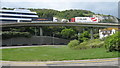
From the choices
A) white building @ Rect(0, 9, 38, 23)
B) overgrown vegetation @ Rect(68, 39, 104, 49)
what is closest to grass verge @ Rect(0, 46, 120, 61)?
overgrown vegetation @ Rect(68, 39, 104, 49)

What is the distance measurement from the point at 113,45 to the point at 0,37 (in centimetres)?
4512

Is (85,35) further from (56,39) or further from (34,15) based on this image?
(34,15)

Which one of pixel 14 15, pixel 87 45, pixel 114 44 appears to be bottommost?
pixel 87 45

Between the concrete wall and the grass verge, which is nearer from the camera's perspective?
the grass verge

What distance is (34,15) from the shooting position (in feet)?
367

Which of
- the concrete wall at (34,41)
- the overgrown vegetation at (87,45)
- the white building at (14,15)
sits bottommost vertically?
the concrete wall at (34,41)

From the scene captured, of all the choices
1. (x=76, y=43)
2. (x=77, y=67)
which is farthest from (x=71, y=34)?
(x=77, y=67)

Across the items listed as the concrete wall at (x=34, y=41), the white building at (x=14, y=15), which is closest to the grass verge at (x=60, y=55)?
the concrete wall at (x=34, y=41)

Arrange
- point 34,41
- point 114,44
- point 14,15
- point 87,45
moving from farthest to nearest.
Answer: point 14,15 → point 34,41 → point 87,45 → point 114,44

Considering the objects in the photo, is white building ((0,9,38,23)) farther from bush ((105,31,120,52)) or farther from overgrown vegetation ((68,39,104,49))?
bush ((105,31,120,52))

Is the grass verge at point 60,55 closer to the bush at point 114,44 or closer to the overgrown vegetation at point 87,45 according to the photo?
the bush at point 114,44

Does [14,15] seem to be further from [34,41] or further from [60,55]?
[60,55]

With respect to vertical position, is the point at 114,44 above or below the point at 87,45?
above

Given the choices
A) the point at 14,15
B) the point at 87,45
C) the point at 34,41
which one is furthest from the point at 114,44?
the point at 14,15
